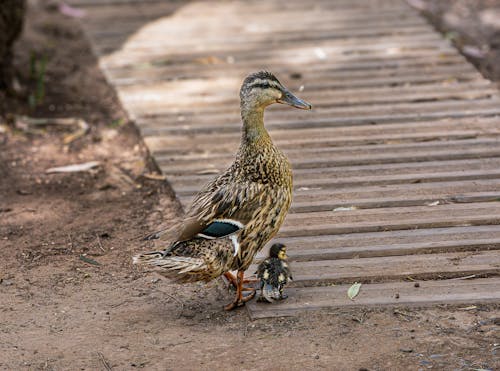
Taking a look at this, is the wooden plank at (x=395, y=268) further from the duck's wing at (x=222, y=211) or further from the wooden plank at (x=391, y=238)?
the duck's wing at (x=222, y=211)

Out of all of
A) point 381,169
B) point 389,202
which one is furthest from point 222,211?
point 381,169

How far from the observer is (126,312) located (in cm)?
600

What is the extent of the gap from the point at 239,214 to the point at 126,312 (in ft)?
3.05

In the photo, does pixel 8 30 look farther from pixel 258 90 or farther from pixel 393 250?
pixel 393 250

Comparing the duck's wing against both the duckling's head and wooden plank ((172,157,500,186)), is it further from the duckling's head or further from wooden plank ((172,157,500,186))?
wooden plank ((172,157,500,186))

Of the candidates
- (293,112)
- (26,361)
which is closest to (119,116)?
(293,112)

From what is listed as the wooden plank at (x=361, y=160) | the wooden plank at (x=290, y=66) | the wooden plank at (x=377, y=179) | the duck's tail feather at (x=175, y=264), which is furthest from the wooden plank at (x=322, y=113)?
the duck's tail feather at (x=175, y=264)

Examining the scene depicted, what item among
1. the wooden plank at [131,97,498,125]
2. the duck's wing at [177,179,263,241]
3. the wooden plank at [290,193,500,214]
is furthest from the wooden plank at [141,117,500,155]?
the duck's wing at [177,179,263,241]

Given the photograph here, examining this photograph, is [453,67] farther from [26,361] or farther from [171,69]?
[26,361]

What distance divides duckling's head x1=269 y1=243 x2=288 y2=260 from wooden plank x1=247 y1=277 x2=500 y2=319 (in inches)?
8.6

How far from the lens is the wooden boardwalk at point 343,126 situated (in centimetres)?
636

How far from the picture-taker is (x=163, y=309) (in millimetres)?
6031

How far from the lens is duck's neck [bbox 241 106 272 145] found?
6.14 metres

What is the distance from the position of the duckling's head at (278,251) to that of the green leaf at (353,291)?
463 mm
